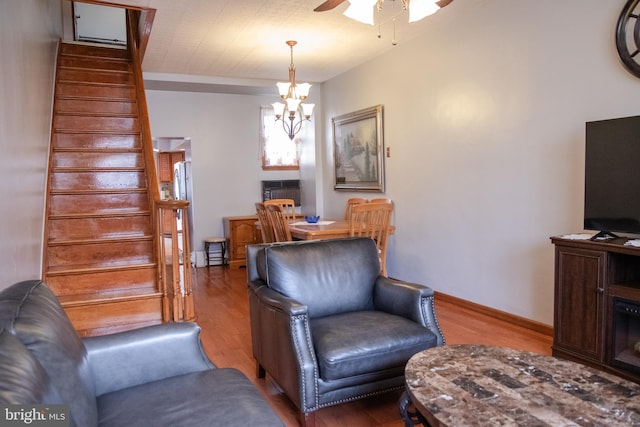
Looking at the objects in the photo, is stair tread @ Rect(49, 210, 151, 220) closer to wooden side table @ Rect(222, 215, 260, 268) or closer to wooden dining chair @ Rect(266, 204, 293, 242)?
wooden dining chair @ Rect(266, 204, 293, 242)

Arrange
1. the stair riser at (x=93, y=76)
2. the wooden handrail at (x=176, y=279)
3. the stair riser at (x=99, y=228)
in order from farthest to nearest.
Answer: the stair riser at (x=93, y=76) → the stair riser at (x=99, y=228) → the wooden handrail at (x=176, y=279)

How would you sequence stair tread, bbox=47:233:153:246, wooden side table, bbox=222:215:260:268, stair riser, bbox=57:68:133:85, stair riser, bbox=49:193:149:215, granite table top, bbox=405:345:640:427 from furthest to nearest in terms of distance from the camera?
wooden side table, bbox=222:215:260:268 < stair riser, bbox=57:68:133:85 < stair riser, bbox=49:193:149:215 < stair tread, bbox=47:233:153:246 < granite table top, bbox=405:345:640:427

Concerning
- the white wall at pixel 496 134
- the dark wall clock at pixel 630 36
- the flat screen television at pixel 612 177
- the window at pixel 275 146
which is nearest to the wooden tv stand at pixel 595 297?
the flat screen television at pixel 612 177

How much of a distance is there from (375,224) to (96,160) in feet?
9.13

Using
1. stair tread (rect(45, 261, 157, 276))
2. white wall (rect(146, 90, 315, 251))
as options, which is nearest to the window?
white wall (rect(146, 90, 315, 251))

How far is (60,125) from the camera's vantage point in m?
4.50

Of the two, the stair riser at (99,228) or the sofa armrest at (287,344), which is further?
the stair riser at (99,228)

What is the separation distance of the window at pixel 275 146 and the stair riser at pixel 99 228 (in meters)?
3.40

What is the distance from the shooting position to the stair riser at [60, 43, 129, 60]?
5.43 metres

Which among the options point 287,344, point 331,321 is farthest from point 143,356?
point 331,321

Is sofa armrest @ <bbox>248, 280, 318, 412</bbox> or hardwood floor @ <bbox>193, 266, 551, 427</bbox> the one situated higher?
sofa armrest @ <bbox>248, 280, 318, 412</bbox>

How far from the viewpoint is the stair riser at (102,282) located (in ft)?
11.3

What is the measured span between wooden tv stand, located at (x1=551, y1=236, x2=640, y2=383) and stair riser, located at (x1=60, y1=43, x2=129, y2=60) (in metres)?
5.29

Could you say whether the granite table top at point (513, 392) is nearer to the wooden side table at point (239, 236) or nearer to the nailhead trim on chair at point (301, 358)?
the nailhead trim on chair at point (301, 358)
